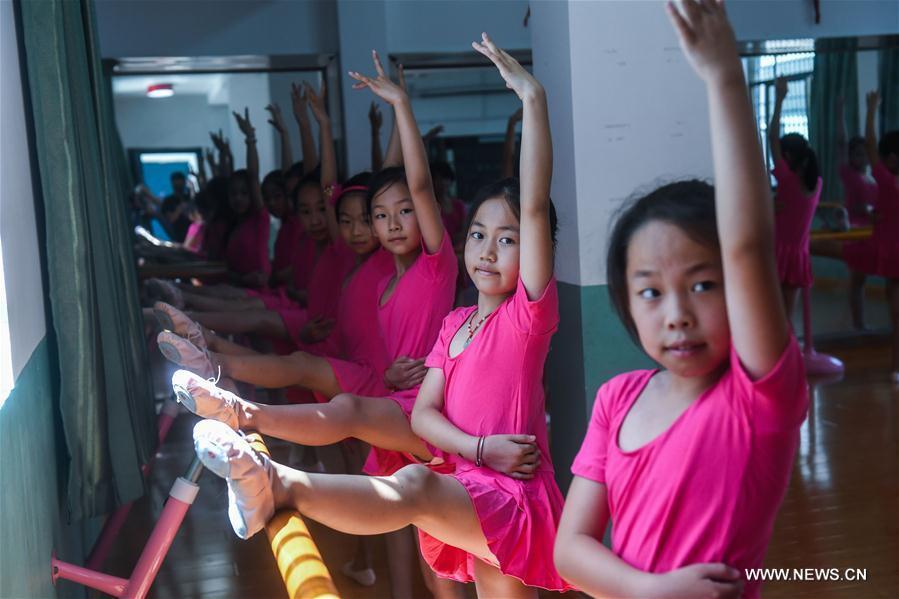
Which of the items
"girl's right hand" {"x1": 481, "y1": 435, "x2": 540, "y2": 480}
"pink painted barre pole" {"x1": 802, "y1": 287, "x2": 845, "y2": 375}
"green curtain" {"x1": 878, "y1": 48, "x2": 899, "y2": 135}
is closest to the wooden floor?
"pink painted barre pole" {"x1": 802, "y1": 287, "x2": 845, "y2": 375}

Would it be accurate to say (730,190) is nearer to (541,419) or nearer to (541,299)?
(541,299)

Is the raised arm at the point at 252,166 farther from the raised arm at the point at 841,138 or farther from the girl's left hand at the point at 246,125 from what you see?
the raised arm at the point at 841,138

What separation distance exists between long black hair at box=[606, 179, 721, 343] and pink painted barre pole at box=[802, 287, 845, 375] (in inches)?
191

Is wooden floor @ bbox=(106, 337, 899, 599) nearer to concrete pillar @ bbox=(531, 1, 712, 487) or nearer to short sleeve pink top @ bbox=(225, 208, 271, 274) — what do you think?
concrete pillar @ bbox=(531, 1, 712, 487)

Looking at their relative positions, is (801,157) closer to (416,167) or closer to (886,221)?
(886,221)

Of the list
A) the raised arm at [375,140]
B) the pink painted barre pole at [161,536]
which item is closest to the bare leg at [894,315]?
the raised arm at [375,140]

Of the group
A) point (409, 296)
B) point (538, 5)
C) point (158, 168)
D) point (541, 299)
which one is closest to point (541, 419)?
point (541, 299)

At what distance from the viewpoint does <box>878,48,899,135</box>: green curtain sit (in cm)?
622

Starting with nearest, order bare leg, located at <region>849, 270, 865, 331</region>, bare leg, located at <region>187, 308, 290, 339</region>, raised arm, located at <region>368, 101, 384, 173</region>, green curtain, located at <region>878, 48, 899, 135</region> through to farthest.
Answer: bare leg, located at <region>187, 308, 290, 339</region>, raised arm, located at <region>368, 101, 384, 173</region>, green curtain, located at <region>878, 48, 899, 135</region>, bare leg, located at <region>849, 270, 865, 331</region>

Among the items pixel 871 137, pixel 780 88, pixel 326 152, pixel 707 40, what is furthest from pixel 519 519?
pixel 871 137

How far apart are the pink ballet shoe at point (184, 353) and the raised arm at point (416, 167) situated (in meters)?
0.67

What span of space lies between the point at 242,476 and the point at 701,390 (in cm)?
61

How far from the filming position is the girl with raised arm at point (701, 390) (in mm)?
1089

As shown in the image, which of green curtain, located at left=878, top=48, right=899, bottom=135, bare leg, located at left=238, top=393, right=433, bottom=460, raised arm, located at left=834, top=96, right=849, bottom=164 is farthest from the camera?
raised arm, located at left=834, top=96, right=849, bottom=164
